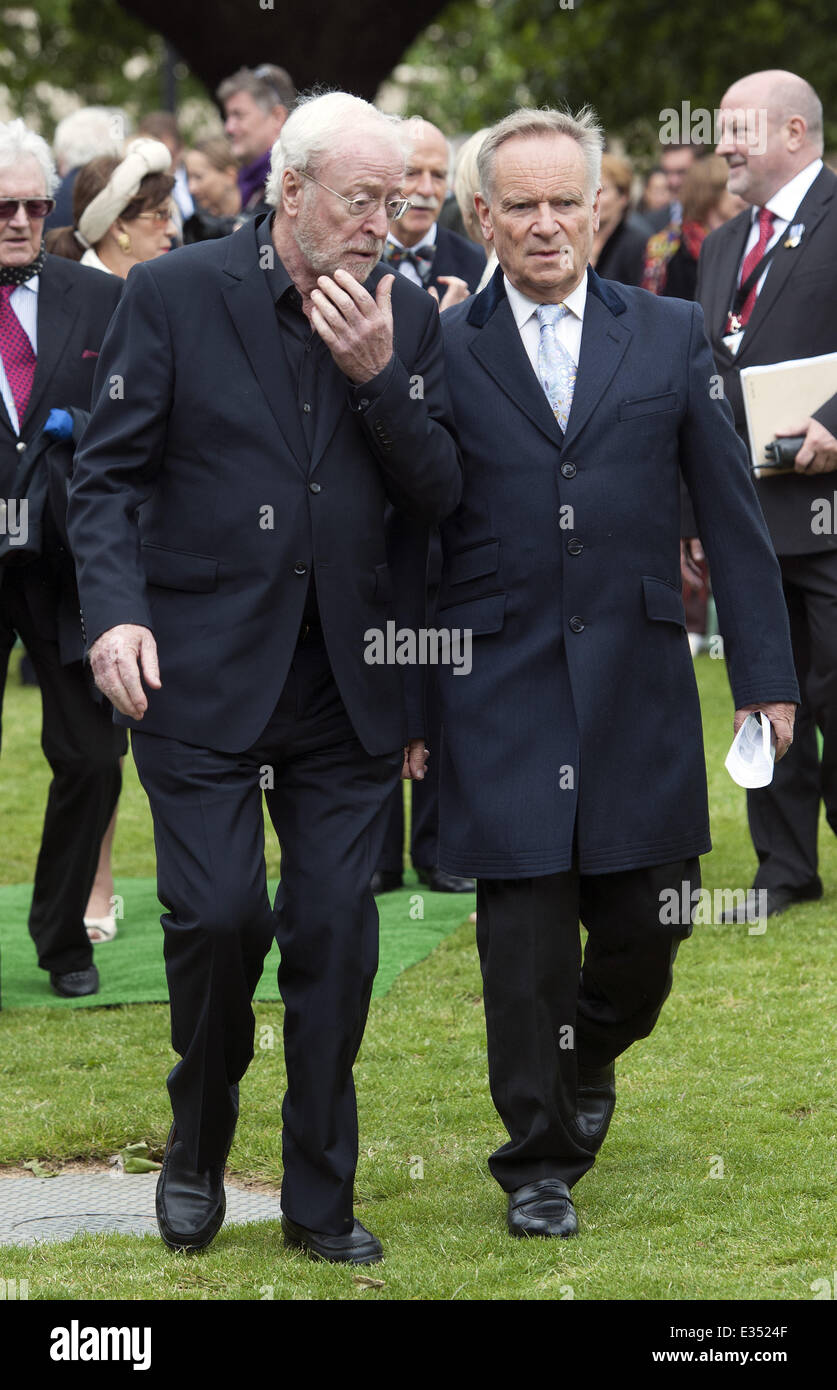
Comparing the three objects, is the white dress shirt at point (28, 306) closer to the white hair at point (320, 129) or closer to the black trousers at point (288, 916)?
the white hair at point (320, 129)

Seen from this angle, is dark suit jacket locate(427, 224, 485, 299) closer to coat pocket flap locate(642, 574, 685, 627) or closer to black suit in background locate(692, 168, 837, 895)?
black suit in background locate(692, 168, 837, 895)

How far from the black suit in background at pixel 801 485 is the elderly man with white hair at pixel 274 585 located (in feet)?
9.44

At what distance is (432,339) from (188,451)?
1.99ft

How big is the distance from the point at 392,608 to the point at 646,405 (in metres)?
0.70

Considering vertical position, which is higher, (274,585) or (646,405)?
(646,405)

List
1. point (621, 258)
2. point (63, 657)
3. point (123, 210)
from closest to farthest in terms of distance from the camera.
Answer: point (63, 657)
point (123, 210)
point (621, 258)

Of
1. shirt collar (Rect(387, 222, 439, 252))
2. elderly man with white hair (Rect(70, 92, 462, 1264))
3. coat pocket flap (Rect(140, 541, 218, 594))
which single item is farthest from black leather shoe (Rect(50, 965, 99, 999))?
shirt collar (Rect(387, 222, 439, 252))

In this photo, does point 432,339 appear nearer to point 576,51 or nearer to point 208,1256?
point 208,1256

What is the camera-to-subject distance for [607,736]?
14.3ft

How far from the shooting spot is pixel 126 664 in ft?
12.6

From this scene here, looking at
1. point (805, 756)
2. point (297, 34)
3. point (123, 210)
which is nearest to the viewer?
point (123, 210)

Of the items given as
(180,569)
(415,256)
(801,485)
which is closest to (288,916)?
(180,569)

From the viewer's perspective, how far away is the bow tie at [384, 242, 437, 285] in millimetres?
7730

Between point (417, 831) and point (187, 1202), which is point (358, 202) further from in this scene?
point (417, 831)
